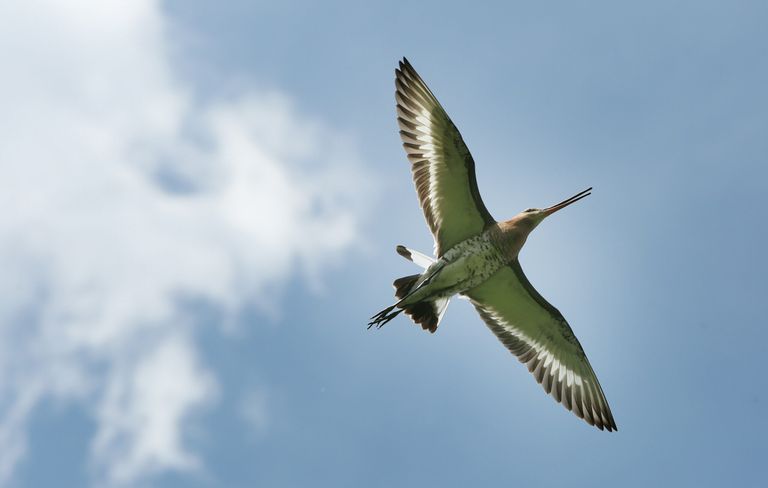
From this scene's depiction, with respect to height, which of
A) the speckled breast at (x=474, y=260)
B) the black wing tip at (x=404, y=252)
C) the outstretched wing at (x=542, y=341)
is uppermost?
the black wing tip at (x=404, y=252)

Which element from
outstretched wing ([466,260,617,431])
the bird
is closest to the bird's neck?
→ the bird

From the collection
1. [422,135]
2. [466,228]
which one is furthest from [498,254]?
[422,135]

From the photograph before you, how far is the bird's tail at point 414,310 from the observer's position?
9.42 m

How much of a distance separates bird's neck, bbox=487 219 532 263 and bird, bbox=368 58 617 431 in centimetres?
1

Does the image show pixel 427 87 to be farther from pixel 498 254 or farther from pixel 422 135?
pixel 498 254

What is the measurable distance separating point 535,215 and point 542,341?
75.4 inches

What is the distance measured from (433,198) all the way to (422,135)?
0.82 metres

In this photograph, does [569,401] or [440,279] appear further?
[569,401]

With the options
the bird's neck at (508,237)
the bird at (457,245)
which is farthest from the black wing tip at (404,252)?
the bird's neck at (508,237)

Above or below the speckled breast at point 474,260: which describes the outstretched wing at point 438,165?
above

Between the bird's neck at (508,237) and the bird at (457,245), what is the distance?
0.04ft

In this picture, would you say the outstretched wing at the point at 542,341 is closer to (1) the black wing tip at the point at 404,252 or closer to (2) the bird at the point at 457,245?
(2) the bird at the point at 457,245

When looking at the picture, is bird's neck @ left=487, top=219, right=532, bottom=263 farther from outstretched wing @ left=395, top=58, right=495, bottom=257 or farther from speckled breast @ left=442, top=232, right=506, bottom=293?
outstretched wing @ left=395, top=58, right=495, bottom=257

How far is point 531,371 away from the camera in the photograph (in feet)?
34.5
